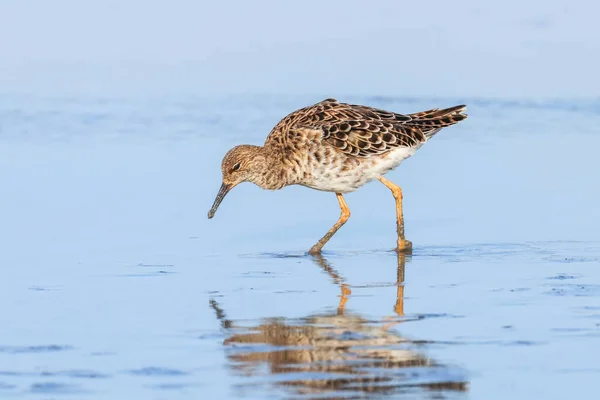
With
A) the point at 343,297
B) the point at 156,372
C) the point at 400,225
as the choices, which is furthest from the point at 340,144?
the point at 156,372

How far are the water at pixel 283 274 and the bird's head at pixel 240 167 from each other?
1.80 feet

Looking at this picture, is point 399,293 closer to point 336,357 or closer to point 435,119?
point 336,357

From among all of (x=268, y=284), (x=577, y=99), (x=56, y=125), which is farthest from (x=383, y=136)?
(x=577, y=99)

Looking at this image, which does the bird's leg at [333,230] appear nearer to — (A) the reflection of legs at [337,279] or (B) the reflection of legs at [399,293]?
(A) the reflection of legs at [337,279]

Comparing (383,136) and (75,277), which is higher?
(383,136)

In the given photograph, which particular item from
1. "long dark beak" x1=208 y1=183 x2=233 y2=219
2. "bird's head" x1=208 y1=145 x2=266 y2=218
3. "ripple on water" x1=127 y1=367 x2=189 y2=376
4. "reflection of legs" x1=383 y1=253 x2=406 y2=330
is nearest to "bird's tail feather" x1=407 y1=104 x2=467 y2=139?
"bird's head" x1=208 y1=145 x2=266 y2=218

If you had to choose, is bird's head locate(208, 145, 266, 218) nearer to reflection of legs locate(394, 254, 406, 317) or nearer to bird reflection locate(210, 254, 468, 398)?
reflection of legs locate(394, 254, 406, 317)

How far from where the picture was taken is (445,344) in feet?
26.2

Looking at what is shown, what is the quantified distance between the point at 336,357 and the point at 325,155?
4.84 m

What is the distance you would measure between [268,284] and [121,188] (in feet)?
15.6

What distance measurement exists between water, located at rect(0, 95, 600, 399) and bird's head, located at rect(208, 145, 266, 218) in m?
0.55

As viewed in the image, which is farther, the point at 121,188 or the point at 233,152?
the point at 121,188

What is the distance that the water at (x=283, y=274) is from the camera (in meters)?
7.38

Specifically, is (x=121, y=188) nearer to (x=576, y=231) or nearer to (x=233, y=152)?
(x=233, y=152)
